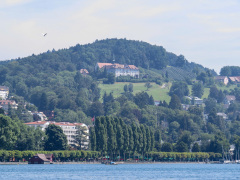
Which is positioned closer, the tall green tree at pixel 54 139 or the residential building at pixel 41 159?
the residential building at pixel 41 159

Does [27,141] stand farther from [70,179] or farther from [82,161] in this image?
[70,179]

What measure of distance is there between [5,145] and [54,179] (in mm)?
55195

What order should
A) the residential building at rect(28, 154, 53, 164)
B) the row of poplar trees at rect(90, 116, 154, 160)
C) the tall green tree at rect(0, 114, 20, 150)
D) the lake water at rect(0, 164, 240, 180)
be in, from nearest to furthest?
the lake water at rect(0, 164, 240, 180)
the tall green tree at rect(0, 114, 20, 150)
the residential building at rect(28, 154, 53, 164)
the row of poplar trees at rect(90, 116, 154, 160)

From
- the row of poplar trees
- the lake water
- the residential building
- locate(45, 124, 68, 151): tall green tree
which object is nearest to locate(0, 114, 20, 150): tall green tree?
the residential building

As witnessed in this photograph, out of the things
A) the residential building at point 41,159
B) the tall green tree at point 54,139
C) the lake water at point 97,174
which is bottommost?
the lake water at point 97,174

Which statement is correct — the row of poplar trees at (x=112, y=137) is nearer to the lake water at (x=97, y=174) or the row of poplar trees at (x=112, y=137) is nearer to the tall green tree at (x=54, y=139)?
the tall green tree at (x=54, y=139)

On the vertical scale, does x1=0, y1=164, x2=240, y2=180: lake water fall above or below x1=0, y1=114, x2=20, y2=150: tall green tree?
below

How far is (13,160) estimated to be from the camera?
174625 millimetres

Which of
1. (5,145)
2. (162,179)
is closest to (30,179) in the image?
(162,179)

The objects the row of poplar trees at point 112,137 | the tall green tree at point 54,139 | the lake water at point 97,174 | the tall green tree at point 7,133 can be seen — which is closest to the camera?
the lake water at point 97,174

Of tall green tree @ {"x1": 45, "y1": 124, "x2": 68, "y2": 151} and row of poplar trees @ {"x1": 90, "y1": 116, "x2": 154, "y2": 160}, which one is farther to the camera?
tall green tree @ {"x1": 45, "y1": 124, "x2": 68, "y2": 151}

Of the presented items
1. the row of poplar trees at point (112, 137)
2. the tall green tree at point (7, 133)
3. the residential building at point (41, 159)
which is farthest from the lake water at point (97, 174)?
the row of poplar trees at point (112, 137)

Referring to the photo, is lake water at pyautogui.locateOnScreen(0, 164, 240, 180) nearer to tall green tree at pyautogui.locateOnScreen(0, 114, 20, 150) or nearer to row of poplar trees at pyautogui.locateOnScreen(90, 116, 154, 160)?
tall green tree at pyautogui.locateOnScreen(0, 114, 20, 150)

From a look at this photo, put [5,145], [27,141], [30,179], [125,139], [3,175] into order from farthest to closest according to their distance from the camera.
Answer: [125,139], [27,141], [5,145], [3,175], [30,179]
